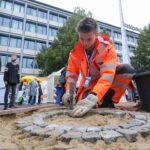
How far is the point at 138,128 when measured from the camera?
2.12m

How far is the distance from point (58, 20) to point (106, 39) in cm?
3409

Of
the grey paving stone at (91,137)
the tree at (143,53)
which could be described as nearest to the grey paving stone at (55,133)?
the grey paving stone at (91,137)

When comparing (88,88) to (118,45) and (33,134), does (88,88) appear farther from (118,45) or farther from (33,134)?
(118,45)

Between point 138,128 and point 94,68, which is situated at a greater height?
point 94,68

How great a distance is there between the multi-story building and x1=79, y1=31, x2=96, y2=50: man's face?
27.8 metres

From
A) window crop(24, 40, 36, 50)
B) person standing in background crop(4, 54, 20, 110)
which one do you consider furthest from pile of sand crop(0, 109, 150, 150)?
window crop(24, 40, 36, 50)

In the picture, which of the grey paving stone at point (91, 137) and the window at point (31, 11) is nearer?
the grey paving stone at point (91, 137)

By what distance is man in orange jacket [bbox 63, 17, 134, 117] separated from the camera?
2693mm

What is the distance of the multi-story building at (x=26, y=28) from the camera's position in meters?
31.0

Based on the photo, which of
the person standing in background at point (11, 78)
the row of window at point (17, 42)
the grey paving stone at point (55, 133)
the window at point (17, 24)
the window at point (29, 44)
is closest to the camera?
the grey paving stone at point (55, 133)

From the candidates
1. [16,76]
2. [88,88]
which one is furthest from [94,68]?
[16,76]

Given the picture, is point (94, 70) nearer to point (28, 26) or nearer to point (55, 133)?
point (55, 133)

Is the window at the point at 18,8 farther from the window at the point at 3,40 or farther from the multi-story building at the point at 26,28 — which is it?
the window at the point at 3,40

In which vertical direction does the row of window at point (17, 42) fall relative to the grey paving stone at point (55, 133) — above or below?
above
